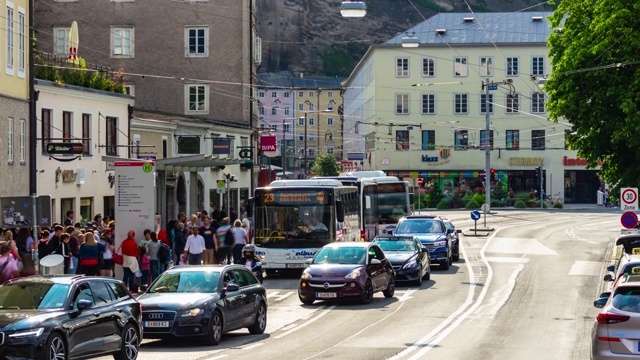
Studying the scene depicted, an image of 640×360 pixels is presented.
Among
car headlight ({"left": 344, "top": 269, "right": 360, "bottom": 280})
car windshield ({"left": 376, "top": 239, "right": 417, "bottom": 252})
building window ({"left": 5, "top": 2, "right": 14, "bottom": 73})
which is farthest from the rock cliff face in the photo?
car headlight ({"left": 344, "top": 269, "right": 360, "bottom": 280})

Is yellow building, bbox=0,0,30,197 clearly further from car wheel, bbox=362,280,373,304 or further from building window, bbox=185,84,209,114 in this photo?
building window, bbox=185,84,209,114

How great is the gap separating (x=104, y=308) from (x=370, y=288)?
11190mm

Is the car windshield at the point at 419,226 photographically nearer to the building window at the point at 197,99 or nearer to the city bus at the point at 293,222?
the city bus at the point at 293,222

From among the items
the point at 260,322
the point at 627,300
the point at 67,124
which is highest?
the point at 67,124

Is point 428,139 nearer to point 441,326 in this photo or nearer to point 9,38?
point 9,38

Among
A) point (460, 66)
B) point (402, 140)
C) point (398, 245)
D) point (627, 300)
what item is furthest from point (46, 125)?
point (460, 66)

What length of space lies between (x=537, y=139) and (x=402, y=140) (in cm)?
1170

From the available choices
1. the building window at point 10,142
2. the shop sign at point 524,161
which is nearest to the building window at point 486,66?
the shop sign at point 524,161

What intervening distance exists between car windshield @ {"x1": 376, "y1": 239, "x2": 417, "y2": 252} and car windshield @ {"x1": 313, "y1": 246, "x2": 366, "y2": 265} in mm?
5236

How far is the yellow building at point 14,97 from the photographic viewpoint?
3222 centimetres

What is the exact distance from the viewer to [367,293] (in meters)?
26.6

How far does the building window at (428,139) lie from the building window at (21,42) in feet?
210

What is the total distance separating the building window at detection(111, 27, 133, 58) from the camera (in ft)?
212

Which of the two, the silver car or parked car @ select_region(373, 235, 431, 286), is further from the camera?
parked car @ select_region(373, 235, 431, 286)
